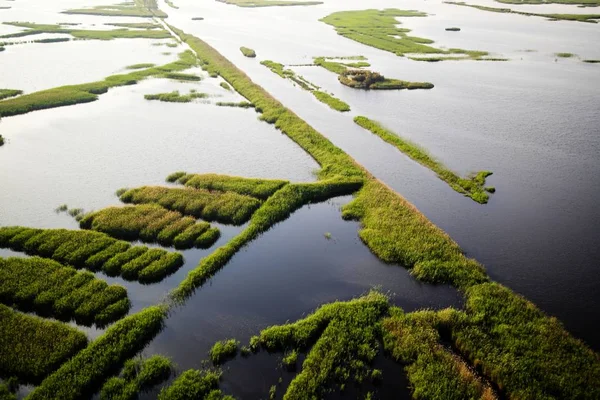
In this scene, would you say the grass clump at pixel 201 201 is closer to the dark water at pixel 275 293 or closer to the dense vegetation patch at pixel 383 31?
the dark water at pixel 275 293

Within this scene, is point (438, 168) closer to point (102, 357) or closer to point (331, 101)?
point (331, 101)

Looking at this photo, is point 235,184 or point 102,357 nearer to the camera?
point 102,357

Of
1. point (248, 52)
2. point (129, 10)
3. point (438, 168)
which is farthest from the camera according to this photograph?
point (129, 10)

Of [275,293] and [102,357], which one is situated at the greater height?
[102,357]

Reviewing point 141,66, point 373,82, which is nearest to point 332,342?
point 373,82

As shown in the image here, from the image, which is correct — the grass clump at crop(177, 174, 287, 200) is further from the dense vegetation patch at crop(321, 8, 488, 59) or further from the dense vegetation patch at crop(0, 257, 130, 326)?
the dense vegetation patch at crop(321, 8, 488, 59)

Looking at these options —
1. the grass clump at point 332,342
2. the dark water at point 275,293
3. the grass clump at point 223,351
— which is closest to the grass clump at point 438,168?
the dark water at point 275,293

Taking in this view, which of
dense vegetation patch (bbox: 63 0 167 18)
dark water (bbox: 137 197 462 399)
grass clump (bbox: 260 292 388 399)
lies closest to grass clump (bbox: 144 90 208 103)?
dark water (bbox: 137 197 462 399)
